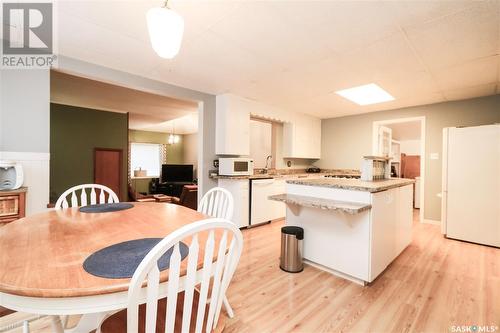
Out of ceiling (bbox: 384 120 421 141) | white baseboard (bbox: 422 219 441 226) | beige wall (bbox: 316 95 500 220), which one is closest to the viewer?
beige wall (bbox: 316 95 500 220)

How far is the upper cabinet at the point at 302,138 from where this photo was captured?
5176mm

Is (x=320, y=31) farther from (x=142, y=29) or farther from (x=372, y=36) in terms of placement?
(x=142, y=29)

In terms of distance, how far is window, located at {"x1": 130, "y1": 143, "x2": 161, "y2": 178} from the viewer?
26.6 feet

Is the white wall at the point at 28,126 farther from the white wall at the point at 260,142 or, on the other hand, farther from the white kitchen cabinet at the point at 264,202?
the white wall at the point at 260,142

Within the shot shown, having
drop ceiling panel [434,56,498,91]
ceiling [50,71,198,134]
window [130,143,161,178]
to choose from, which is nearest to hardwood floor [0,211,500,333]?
drop ceiling panel [434,56,498,91]

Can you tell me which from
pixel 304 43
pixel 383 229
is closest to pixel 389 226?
pixel 383 229

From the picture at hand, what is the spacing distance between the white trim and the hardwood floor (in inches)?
58.4

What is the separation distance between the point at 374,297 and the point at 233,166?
253cm

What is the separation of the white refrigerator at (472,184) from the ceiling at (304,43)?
788mm

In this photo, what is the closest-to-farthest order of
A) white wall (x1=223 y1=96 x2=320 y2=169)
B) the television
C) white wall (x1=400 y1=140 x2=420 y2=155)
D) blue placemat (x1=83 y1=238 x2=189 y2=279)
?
blue placemat (x1=83 y1=238 x2=189 y2=279)
white wall (x1=223 y1=96 x2=320 y2=169)
white wall (x1=400 y1=140 x2=420 y2=155)
the television

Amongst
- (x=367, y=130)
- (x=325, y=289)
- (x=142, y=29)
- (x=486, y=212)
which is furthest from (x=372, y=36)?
(x=367, y=130)

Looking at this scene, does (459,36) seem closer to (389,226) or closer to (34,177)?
(389,226)

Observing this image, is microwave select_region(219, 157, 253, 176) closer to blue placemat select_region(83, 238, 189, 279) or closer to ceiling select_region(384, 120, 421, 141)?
blue placemat select_region(83, 238, 189, 279)

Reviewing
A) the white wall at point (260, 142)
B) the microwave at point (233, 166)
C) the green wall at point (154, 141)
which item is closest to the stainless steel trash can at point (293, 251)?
the microwave at point (233, 166)
